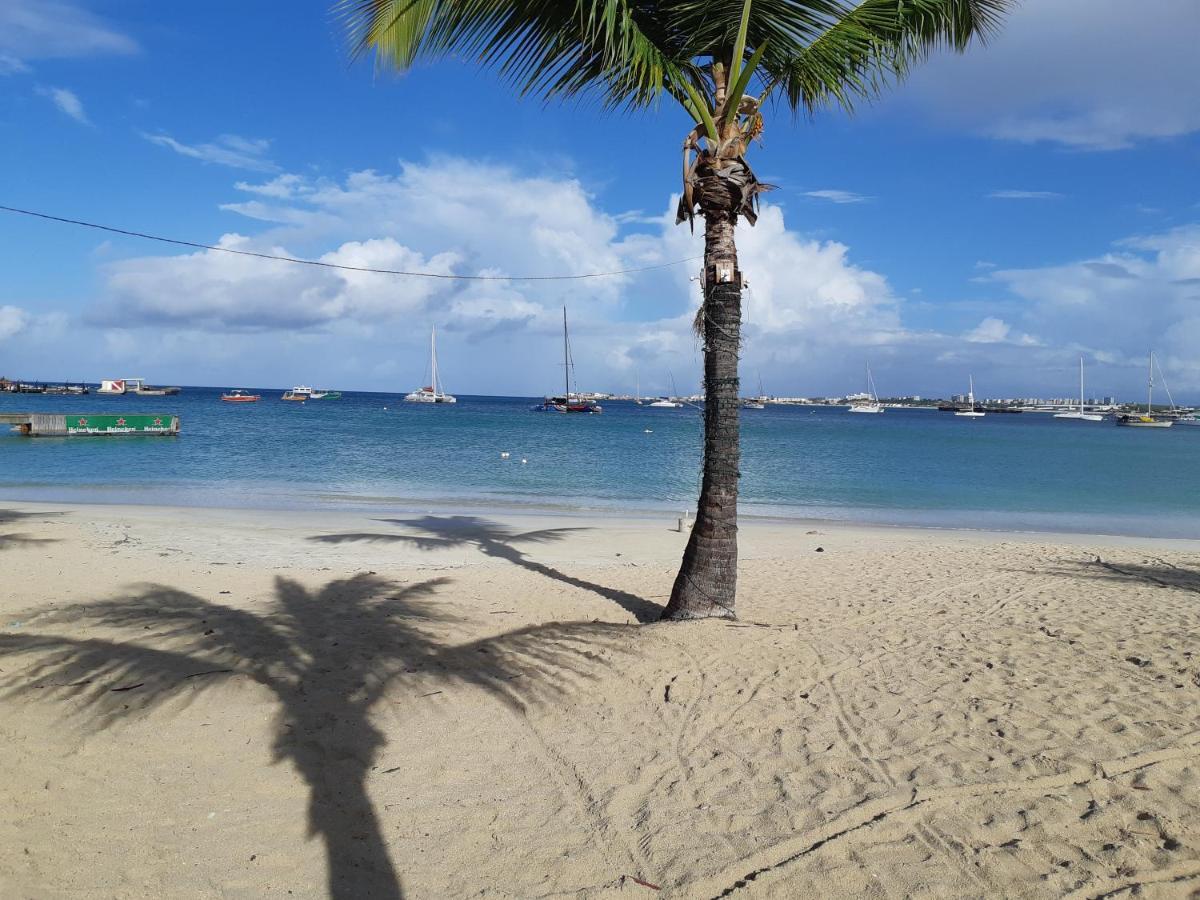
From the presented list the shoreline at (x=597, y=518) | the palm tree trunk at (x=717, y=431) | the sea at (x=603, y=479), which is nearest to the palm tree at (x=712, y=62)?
the palm tree trunk at (x=717, y=431)

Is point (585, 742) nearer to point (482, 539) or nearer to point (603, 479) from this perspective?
point (482, 539)

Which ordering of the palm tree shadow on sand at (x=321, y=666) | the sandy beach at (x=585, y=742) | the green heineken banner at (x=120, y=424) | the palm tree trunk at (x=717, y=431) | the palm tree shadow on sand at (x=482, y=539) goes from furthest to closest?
the green heineken banner at (x=120, y=424), the palm tree shadow on sand at (x=482, y=539), the palm tree trunk at (x=717, y=431), the palm tree shadow on sand at (x=321, y=666), the sandy beach at (x=585, y=742)

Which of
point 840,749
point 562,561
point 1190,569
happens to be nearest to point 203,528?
point 562,561

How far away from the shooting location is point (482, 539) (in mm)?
13562

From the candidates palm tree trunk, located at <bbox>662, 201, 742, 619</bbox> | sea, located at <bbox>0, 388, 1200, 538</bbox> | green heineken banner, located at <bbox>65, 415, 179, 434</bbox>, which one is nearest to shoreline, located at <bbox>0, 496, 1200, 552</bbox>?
sea, located at <bbox>0, 388, 1200, 538</bbox>

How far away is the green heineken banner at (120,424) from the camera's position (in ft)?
119

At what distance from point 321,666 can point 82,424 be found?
123 feet

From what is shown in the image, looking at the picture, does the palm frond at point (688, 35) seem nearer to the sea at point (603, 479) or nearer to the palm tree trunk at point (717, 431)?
the palm tree trunk at point (717, 431)

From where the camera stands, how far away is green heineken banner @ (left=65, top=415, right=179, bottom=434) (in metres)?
36.2

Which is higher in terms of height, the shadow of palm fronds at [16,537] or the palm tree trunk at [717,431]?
the palm tree trunk at [717,431]

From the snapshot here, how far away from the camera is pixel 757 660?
20.0 feet

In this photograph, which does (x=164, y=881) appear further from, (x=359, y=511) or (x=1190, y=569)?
(x=359, y=511)

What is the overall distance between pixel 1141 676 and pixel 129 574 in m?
10.1

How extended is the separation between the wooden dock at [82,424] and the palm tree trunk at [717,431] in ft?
121
